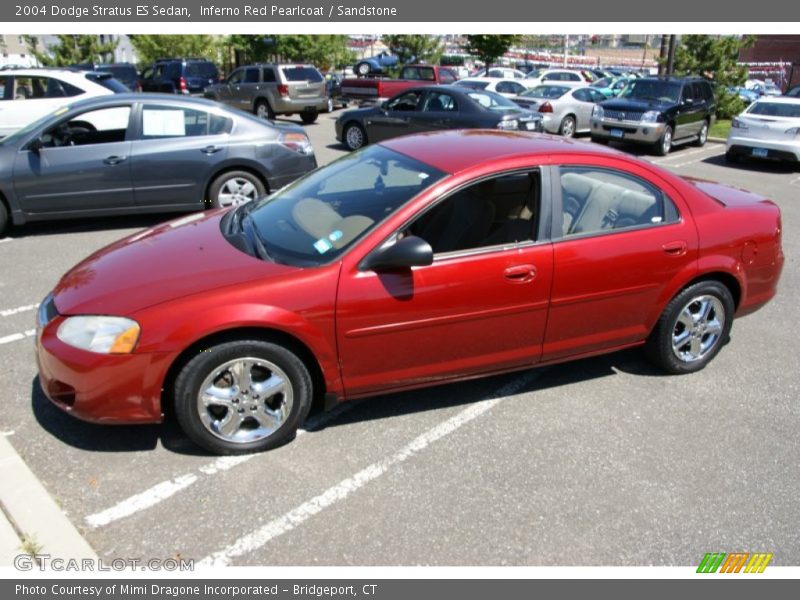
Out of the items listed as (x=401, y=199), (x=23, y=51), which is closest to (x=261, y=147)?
(x=401, y=199)

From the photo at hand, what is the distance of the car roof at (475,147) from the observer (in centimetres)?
382

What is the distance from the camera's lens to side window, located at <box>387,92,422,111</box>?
12641mm

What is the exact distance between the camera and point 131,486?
3.22 metres

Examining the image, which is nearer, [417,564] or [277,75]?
[417,564]

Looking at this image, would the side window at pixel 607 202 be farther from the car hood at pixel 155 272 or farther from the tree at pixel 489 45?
the tree at pixel 489 45

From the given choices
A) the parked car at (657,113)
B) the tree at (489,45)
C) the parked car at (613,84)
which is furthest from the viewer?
the tree at (489,45)

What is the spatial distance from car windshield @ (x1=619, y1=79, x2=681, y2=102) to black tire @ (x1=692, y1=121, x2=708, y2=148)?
1567mm

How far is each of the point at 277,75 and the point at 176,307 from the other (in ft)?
53.4

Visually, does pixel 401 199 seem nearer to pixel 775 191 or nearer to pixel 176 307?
pixel 176 307

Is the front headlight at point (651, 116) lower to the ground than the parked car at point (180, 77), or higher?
lower

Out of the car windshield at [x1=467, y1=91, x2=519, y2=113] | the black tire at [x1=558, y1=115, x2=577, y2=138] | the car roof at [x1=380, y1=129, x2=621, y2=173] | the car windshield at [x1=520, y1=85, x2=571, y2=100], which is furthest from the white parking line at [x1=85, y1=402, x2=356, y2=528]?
the car windshield at [x1=520, y1=85, x2=571, y2=100]

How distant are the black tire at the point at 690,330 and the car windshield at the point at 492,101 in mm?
8595

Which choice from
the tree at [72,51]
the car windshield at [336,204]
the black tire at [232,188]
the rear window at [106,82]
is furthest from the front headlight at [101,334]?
the tree at [72,51]

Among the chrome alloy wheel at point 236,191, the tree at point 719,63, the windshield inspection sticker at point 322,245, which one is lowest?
the chrome alloy wheel at point 236,191
